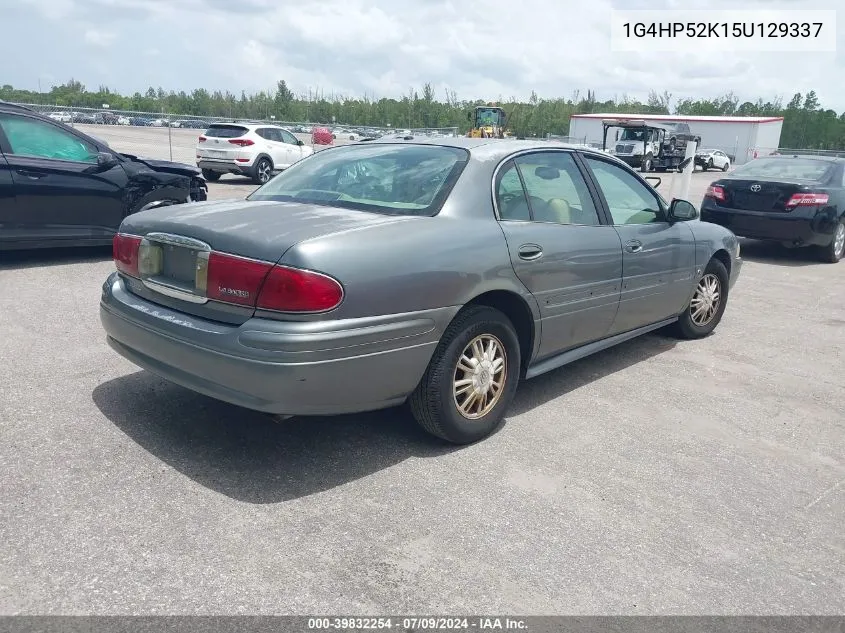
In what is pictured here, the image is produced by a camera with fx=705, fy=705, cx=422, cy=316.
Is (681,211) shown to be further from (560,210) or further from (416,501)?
(416,501)

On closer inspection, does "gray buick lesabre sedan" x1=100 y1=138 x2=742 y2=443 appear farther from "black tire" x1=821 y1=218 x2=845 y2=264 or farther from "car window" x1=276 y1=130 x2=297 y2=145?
"car window" x1=276 y1=130 x2=297 y2=145

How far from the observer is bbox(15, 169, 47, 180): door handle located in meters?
7.10

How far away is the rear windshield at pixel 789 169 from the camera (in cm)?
1034

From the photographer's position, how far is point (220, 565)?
257 cm

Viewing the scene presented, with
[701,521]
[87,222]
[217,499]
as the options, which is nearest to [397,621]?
[217,499]

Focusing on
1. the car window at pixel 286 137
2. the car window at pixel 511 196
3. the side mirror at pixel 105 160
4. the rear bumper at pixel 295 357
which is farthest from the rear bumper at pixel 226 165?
the rear bumper at pixel 295 357

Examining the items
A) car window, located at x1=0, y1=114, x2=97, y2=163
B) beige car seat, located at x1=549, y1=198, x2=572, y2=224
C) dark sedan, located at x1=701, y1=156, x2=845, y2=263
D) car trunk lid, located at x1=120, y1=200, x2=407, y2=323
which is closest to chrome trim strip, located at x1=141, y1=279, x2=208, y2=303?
car trunk lid, located at x1=120, y1=200, x2=407, y2=323

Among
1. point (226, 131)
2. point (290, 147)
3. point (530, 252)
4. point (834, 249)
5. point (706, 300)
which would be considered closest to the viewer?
point (530, 252)

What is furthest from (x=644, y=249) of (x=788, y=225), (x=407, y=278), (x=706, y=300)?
(x=788, y=225)

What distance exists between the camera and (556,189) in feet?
14.0

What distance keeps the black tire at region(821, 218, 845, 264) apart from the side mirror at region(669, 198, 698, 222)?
6.28 m

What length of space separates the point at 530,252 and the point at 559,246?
0.29 m

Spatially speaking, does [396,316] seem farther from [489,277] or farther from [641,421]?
[641,421]

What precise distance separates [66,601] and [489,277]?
2.25 metres
